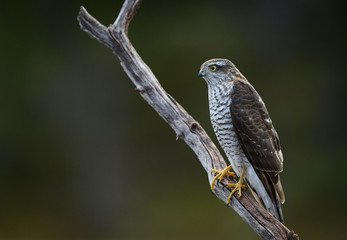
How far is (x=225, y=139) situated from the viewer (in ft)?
8.98

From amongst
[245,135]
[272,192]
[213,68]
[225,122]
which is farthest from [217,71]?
[272,192]

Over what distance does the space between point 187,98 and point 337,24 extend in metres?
2.31

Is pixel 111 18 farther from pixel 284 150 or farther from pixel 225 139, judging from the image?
pixel 225 139

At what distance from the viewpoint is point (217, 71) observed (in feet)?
9.11

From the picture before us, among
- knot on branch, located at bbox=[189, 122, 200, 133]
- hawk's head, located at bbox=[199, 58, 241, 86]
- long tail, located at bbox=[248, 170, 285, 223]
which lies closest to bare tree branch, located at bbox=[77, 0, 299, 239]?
knot on branch, located at bbox=[189, 122, 200, 133]

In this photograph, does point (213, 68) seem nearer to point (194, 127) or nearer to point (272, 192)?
point (194, 127)

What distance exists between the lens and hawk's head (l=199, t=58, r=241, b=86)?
276 cm

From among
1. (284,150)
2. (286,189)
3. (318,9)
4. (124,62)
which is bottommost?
(286,189)

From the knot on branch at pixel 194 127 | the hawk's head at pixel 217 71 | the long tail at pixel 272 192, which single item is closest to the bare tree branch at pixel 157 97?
the knot on branch at pixel 194 127

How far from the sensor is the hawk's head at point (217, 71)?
2.76 m

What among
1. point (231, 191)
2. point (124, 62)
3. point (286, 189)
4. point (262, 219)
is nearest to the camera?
point (262, 219)

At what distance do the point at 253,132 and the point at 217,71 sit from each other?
432 millimetres

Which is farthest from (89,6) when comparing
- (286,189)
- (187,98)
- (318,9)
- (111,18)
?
(286,189)

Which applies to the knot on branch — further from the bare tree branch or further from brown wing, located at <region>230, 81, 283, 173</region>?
brown wing, located at <region>230, 81, 283, 173</region>
